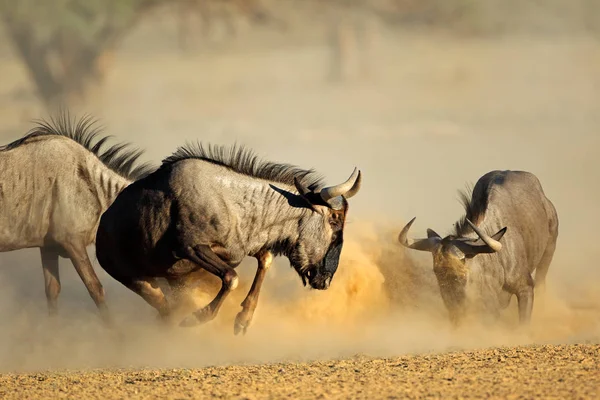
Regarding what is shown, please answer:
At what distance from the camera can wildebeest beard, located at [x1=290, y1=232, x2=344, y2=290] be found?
33.4ft

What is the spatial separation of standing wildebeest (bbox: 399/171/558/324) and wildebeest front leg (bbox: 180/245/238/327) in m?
2.44

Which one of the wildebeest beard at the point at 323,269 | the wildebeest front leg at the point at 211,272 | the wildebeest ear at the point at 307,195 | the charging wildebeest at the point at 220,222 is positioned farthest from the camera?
the wildebeest beard at the point at 323,269

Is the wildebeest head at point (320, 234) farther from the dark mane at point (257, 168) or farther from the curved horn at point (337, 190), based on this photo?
the dark mane at point (257, 168)

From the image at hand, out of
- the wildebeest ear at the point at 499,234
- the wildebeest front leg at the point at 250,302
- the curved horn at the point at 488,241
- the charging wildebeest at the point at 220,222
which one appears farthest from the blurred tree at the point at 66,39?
the wildebeest front leg at the point at 250,302

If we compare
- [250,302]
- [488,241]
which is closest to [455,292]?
[488,241]

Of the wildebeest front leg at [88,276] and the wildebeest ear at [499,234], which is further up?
the wildebeest ear at [499,234]

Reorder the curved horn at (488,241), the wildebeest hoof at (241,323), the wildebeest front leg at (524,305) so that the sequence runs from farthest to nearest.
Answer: the wildebeest front leg at (524,305)
the curved horn at (488,241)
the wildebeest hoof at (241,323)

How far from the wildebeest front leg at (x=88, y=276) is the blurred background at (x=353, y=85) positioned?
26.2ft

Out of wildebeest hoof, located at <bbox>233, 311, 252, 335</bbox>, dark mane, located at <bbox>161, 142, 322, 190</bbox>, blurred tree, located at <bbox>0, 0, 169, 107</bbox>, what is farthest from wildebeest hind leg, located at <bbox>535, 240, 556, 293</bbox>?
blurred tree, located at <bbox>0, 0, 169, 107</bbox>

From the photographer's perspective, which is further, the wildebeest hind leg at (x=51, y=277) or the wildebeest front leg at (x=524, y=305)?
the wildebeest hind leg at (x=51, y=277)

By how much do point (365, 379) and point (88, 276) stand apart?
179 inches

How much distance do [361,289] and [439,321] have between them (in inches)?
39.8

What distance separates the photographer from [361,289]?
12258 millimetres

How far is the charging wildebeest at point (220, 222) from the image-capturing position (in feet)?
32.2
